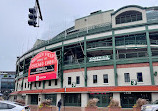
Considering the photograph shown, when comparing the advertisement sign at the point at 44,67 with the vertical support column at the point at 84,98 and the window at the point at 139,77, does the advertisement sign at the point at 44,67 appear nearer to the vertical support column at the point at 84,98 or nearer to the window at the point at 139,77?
the vertical support column at the point at 84,98

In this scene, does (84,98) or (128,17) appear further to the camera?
(128,17)

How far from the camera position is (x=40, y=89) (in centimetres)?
3366

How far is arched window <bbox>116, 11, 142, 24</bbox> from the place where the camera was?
2717 centimetres

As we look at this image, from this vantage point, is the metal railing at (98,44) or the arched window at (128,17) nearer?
the arched window at (128,17)

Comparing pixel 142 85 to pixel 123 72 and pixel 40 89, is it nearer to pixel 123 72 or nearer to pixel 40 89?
pixel 123 72

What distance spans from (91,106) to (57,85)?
45.4 feet

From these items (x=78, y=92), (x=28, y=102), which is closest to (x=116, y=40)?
(x=78, y=92)

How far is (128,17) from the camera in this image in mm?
27766

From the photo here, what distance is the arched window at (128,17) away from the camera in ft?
89.1

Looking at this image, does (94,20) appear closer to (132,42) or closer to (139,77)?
(132,42)

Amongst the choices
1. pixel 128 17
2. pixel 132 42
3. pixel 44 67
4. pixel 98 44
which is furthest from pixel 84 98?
pixel 128 17

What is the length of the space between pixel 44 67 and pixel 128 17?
1924cm

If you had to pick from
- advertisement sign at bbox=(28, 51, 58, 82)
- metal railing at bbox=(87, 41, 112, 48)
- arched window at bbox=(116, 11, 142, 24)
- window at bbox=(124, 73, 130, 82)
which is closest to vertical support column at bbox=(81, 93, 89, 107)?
advertisement sign at bbox=(28, 51, 58, 82)

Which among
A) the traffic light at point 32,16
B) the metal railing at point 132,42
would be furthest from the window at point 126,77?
the traffic light at point 32,16
